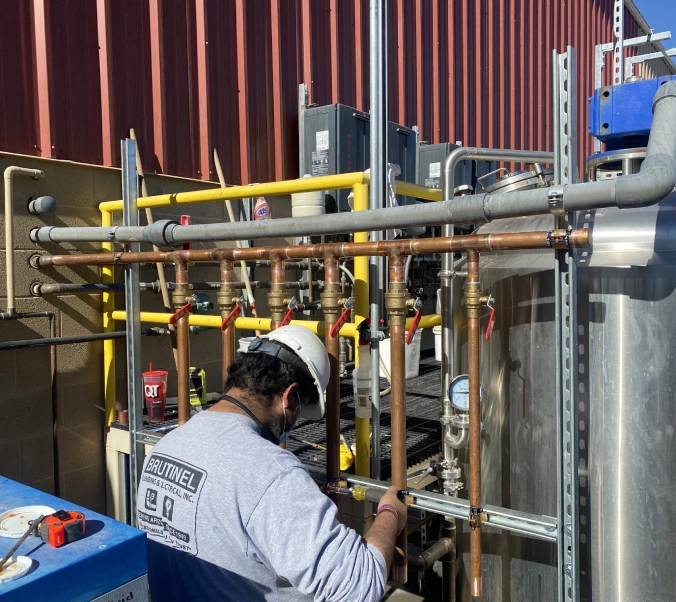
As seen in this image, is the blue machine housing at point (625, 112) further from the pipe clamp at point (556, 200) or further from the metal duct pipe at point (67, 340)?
the metal duct pipe at point (67, 340)

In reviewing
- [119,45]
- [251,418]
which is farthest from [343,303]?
[119,45]

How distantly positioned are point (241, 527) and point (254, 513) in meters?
0.06

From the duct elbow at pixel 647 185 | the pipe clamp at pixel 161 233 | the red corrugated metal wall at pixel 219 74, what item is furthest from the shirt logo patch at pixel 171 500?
the red corrugated metal wall at pixel 219 74

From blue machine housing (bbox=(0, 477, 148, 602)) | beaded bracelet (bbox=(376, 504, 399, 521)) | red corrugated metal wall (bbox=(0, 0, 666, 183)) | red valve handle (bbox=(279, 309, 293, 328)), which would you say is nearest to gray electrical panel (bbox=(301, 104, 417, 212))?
red corrugated metal wall (bbox=(0, 0, 666, 183))

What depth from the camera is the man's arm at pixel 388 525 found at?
5.57 ft

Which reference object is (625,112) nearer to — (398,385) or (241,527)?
(398,385)

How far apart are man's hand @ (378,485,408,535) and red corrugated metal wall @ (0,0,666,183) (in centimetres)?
265

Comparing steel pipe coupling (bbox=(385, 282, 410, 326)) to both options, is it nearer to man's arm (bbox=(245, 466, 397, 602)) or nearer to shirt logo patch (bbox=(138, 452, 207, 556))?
man's arm (bbox=(245, 466, 397, 602))

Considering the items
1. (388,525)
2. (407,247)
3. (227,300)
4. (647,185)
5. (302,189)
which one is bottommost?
(388,525)

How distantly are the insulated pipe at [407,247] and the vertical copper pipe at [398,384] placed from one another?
0.23ft

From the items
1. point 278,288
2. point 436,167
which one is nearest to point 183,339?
point 278,288

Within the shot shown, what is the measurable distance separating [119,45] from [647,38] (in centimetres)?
295

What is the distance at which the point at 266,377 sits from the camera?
1.88 metres

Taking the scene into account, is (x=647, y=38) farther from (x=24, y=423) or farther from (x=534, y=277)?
(x=24, y=423)
